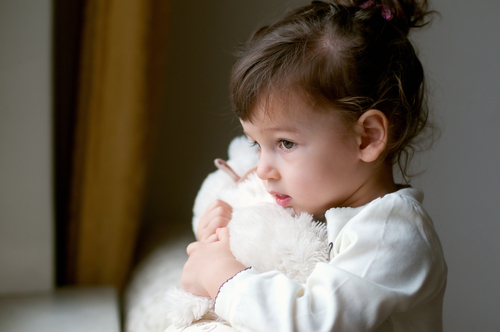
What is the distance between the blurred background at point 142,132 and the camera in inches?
34.3

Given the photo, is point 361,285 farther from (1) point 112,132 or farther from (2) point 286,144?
(1) point 112,132

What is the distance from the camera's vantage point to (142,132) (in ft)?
3.21

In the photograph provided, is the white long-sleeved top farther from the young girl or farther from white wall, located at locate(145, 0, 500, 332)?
white wall, located at locate(145, 0, 500, 332)

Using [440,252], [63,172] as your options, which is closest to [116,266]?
[63,172]

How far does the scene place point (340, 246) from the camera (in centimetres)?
64

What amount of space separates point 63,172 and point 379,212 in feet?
2.46

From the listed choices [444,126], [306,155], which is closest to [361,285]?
[306,155]

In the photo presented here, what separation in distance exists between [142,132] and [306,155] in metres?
0.44

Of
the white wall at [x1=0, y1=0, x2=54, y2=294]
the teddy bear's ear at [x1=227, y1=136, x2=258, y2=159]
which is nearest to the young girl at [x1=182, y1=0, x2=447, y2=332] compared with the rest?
the teddy bear's ear at [x1=227, y1=136, x2=258, y2=159]

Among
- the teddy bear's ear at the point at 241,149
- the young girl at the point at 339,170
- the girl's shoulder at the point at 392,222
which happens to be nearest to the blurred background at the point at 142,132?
the teddy bear's ear at the point at 241,149

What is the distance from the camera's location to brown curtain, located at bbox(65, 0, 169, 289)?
0.88 m

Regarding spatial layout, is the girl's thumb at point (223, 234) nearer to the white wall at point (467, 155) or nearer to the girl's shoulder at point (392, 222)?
the girl's shoulder at point (392, 222)

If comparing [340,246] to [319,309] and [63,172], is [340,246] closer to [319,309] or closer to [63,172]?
[319,309]

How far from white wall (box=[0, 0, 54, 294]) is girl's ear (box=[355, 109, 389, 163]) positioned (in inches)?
23.6
